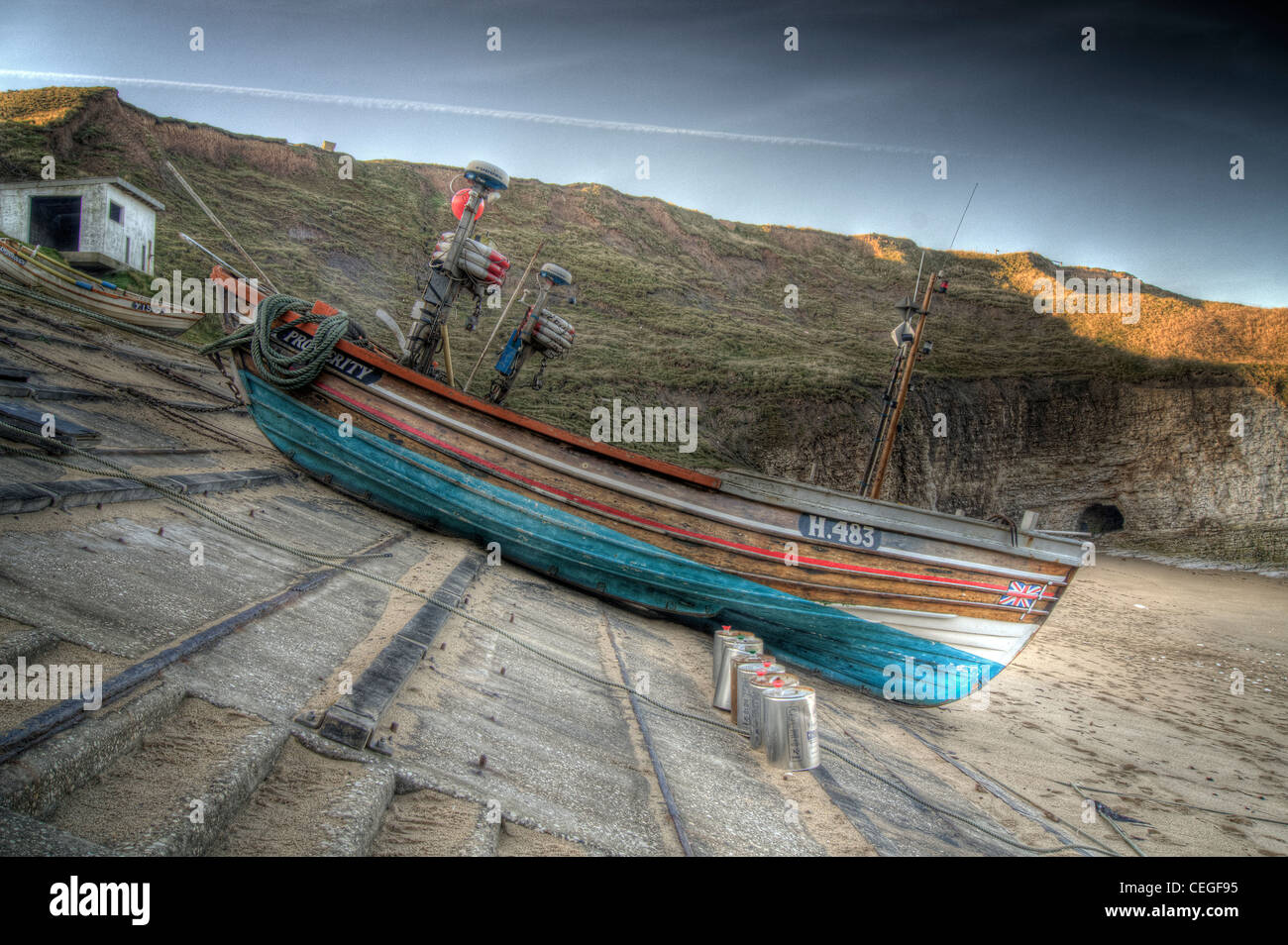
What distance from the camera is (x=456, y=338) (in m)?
26.9

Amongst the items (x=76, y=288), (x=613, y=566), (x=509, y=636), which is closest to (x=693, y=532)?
(x=613, y=566)

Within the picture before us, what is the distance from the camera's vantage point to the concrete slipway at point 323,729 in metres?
2.04

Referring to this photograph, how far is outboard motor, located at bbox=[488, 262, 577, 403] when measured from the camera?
8602 mm

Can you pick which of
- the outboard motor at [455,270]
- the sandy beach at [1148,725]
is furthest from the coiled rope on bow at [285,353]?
the sandy beach at [1148,725]

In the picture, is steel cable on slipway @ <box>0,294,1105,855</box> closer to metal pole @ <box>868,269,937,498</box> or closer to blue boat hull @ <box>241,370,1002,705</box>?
blue boat hull @ <box>241,370,1002,705</box>

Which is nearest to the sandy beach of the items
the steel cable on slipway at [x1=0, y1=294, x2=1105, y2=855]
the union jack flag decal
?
the steel cable on slipway at [x1=0, y1=294, x2=1105, y2=855]

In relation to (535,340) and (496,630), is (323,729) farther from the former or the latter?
(535,340)

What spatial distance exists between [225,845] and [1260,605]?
82.9 feet

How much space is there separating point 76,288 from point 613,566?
14396 mm

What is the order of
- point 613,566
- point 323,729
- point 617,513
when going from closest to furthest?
point 323,729 < point 617,513 < point 613,566

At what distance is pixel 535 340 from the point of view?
870cm

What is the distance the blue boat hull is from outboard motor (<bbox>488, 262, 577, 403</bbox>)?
4.91 ft

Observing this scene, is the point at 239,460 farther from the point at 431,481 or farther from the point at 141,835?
the point at 141,835

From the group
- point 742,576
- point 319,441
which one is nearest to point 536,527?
point 742,576
